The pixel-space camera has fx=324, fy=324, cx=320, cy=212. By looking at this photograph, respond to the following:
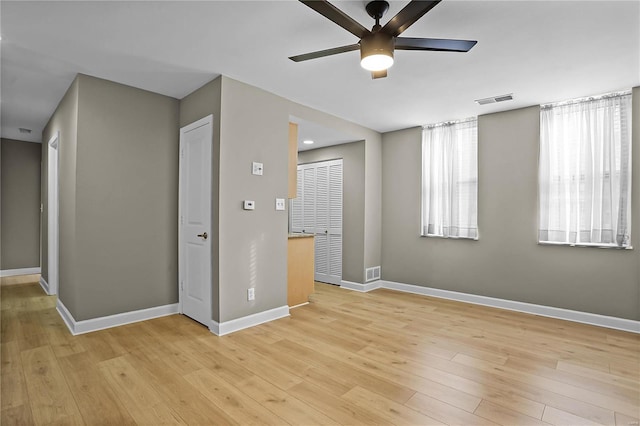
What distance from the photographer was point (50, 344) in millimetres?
2941

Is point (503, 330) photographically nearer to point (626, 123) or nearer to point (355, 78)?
→ point (626, 123)

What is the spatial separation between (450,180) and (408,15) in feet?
10.8

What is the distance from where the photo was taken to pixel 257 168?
3598mm

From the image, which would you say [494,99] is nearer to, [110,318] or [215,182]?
[215,182]

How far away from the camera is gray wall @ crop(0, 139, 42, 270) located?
588 centimetres

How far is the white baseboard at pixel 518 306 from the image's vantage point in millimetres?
3504

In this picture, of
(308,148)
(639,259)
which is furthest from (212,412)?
(308,148)

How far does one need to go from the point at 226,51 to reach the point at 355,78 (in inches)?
50.3

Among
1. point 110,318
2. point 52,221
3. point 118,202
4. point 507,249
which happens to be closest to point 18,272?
point 52,221

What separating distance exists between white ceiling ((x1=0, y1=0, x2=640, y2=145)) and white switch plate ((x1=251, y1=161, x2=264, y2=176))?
0.86 meters

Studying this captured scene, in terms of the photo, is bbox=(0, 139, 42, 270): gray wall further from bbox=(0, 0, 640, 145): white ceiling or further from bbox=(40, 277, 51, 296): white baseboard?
bbox=(0, 0, 640, 145): white ceiling

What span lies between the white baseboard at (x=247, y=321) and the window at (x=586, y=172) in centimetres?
332

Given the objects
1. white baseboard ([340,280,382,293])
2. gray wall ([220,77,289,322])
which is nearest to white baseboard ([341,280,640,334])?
white baseboard ([340,280,382,293])

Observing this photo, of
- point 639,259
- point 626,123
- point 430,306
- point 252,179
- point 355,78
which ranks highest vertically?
point 355,78
